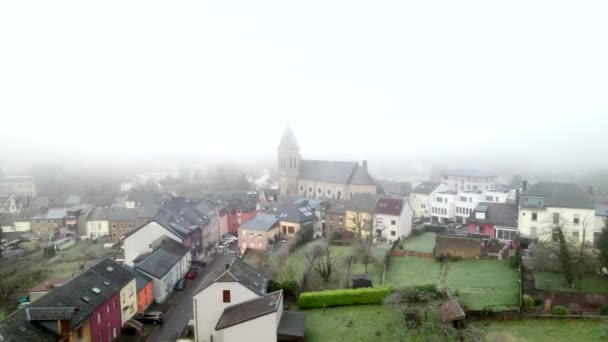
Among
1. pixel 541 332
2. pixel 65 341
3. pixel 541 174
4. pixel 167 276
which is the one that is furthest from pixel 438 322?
pixel 541 174

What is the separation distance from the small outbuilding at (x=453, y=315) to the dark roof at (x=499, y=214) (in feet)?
79.2

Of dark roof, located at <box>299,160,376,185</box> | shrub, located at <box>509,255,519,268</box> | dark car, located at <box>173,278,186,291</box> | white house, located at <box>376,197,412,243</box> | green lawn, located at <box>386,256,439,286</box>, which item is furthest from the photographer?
dark roof, located at <box>299,160,376,185</box>

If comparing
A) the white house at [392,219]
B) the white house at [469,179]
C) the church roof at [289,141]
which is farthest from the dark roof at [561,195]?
the church roof at [289,141]

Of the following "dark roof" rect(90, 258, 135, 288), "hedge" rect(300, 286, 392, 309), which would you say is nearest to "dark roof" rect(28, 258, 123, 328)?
"dark roof" rect(90, 258, 135, 288)

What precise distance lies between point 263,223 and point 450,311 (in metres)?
28.5

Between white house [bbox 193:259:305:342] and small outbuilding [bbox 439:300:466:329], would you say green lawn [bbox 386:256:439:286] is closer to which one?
small outbuilding [bbox 439:300:466:329]

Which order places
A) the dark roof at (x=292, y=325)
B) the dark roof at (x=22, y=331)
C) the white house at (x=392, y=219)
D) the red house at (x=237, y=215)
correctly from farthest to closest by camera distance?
1. the red house at (x=237, y=215)
2. the white house at (x=392, y=219)
3. the dark roof at (x=292, y=325)
4. the dark roof at (x=22, y=331)

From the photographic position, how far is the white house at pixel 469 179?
286 feet

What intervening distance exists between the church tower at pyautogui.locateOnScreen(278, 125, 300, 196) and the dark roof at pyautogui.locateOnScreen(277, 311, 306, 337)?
183 feet

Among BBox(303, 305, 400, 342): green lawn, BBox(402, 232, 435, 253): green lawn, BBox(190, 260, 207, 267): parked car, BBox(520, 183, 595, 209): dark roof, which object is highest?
BBox(520, 183, 595, 209): dark roof

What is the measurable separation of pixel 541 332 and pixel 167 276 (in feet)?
91.2

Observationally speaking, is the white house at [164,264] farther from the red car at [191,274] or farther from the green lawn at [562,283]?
the green lawn at [562,283]

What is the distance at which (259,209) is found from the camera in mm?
66312

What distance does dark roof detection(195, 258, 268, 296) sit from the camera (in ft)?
83.2
